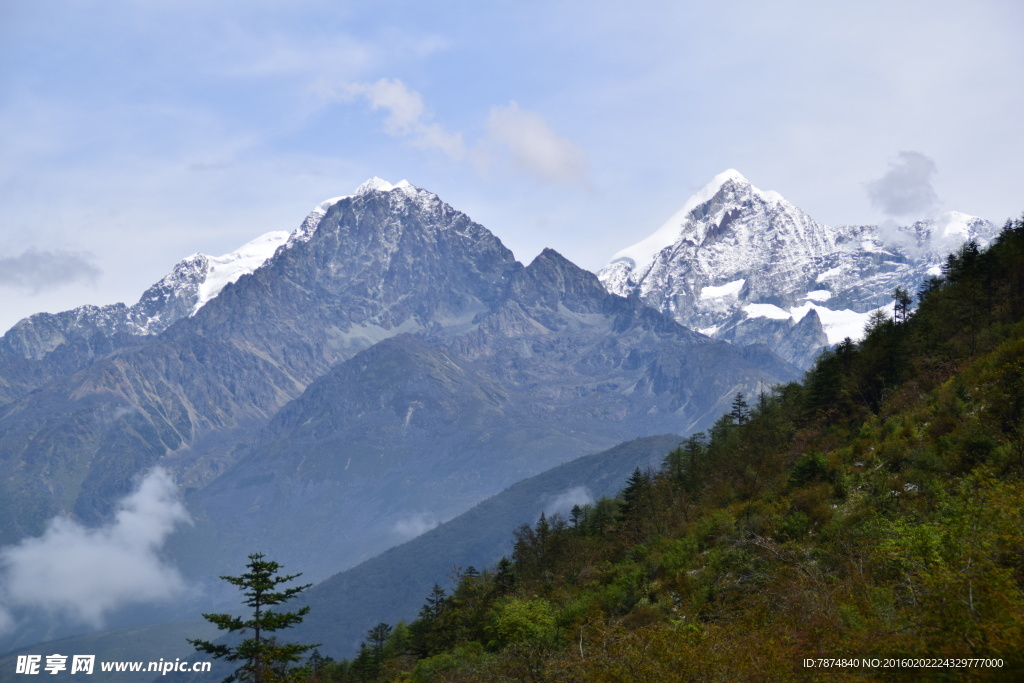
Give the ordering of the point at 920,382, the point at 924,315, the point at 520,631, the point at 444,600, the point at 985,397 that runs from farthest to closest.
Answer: the point at 444,600 → the point at 924,315 → the point at 920,382 → the point at 520,631 → the point at 985,397

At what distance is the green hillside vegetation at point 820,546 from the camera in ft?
86.9

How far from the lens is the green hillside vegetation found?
86.9ft

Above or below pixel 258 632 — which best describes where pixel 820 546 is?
below

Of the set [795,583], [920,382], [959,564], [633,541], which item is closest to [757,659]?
[959,564]

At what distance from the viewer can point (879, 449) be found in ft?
181

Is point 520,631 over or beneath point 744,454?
beneath

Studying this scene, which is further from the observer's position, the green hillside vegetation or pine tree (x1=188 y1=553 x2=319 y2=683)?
pine tree (x1=188 y1=553 x2=319 y2=683)

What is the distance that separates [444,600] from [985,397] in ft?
229

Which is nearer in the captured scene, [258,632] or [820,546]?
[820,546]

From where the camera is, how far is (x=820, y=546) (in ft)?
156

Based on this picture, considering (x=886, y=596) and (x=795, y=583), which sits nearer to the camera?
(x=886, y=596)

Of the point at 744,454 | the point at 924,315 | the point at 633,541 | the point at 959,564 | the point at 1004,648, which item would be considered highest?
the point at 924,315

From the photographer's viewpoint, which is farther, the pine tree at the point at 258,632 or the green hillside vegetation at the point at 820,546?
the pine tree at the point at 258,632

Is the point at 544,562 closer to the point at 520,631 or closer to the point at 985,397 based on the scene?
the point at 520,631
